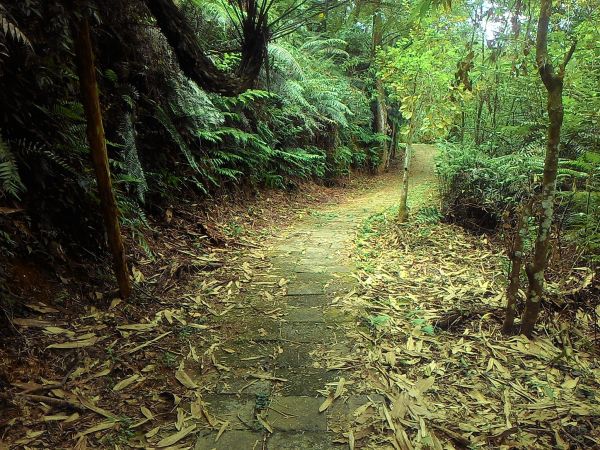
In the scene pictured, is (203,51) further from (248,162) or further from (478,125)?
(478,125)

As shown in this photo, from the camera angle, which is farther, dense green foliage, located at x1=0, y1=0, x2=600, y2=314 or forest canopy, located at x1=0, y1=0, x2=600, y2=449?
dense green foliage, located at x1=0, y1=0, x2=600, y2=314

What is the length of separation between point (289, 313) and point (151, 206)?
2418 millimetres

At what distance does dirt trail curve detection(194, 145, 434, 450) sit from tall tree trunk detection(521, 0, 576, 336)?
4.78 feet

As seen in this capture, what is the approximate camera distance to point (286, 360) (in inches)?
121

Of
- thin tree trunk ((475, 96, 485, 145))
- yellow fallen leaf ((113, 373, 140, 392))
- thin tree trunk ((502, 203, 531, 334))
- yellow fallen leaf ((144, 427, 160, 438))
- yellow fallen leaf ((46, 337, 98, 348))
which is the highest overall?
thin tree trunk ((475, 96, 485, 145))

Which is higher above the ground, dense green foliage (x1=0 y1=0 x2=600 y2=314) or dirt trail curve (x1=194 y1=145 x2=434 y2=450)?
dense green foliage (x1=0 y1=0 x2=600 y2=314)

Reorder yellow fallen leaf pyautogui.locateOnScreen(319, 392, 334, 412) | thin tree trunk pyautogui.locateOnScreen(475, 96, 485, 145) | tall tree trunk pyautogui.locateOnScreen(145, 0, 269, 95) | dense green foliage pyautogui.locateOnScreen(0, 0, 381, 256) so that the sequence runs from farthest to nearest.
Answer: thin tree trunk pyautogui.locateOnScreen(475, 96, 485, 145), tall tree trunk pyautogui.locateOnScreen(145, 0, 269, 95), dense green foliage pyautogui.locateOnScreen(0, 0, 381, 256), yellow fallen leaf pyautogui.locateOnScreen(319, 392, 334, 412)

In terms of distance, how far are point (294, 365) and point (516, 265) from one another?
6.59 feet

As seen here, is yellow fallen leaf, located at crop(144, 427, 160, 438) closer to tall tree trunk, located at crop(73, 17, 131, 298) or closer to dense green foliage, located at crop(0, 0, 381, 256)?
tall tree trunk, located at crop(73, 17, 131, 298)

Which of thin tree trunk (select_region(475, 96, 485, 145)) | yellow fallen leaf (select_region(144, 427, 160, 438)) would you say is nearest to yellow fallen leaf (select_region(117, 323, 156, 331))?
yellow fallen leaf (select_region(144, 427, 160, 438))

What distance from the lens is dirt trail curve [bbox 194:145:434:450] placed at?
236 cm

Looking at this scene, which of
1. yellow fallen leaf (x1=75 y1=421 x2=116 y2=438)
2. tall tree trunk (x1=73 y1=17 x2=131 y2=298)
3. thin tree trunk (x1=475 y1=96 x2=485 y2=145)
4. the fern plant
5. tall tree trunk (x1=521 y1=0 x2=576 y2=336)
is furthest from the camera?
thin tree trunk (x1=475 y1=96 x2=485 y2=145)

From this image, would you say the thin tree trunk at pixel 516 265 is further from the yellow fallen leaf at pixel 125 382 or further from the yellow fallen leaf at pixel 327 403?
the yellow fallen leaf at pixel 125 382

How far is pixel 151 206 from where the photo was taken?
199 inches
